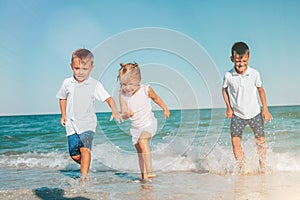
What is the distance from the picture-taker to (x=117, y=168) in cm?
625

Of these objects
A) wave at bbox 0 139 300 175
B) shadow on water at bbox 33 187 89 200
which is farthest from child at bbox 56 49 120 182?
wave at bbox 0 139 300 175

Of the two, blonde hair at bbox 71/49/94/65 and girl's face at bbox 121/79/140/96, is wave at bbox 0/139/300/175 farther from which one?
blonde hair at bbox 71/49/94/65

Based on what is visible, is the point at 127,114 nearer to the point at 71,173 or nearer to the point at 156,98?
the point at 156,98

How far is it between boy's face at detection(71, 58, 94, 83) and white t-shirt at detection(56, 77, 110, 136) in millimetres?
59

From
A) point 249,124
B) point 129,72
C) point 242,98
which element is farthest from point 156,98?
point 249,124

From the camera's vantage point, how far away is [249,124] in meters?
4.95

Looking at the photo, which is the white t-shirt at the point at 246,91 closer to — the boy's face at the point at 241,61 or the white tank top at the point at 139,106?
the boy's face at the point at 241,61

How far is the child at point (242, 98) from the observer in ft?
15.8

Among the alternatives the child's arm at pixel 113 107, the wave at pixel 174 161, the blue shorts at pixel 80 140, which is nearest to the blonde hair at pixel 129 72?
the child's arm at pixel 113 107

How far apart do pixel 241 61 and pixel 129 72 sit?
5.09 ft

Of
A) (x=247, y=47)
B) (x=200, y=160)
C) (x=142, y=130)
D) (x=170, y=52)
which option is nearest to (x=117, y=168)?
(x=200, y=160)

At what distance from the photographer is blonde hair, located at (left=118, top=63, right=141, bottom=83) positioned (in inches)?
181

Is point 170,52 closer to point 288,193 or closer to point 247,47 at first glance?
point 247,47

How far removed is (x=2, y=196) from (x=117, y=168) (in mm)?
2537
